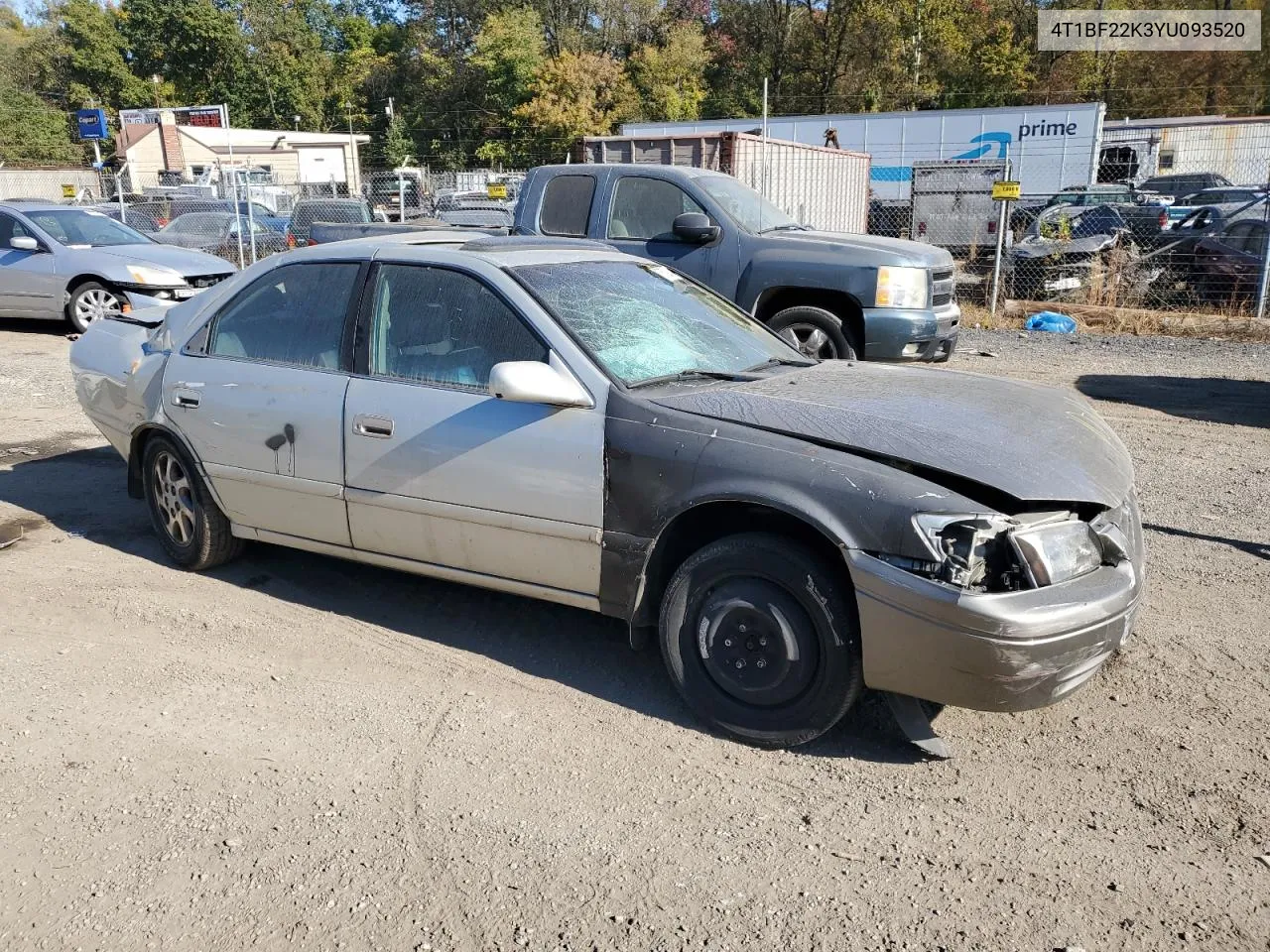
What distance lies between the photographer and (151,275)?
12.8 meters

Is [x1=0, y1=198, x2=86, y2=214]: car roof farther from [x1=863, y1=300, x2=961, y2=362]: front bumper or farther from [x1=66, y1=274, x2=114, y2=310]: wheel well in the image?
[x1=863, y1=300, x2=961, y2=362]: front bumper

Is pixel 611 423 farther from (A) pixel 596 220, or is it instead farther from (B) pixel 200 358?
(A) pixel 596 220

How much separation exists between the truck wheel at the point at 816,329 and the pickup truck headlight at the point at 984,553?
5692mm

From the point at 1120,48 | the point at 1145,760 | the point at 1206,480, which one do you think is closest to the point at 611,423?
the point at 1145,760

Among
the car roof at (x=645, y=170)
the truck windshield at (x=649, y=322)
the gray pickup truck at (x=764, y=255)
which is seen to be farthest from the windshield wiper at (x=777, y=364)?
the car roof at (x=645, y=170)

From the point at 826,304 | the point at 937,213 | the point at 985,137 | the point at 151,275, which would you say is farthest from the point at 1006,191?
the point at 985,137

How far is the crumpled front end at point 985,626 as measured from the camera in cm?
315

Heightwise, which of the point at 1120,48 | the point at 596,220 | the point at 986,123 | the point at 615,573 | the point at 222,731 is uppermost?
the point at 1120,48

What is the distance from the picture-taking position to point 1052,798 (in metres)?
3.31

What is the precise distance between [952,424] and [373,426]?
7.40 ft

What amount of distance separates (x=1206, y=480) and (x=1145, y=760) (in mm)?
3858

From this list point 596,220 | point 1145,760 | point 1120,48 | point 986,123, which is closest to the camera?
point 1145,760

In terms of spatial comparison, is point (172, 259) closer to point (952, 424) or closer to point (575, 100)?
point (952, 424)

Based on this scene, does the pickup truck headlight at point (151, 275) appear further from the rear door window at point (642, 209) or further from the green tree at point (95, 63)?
the green tree at point (95, 63)
